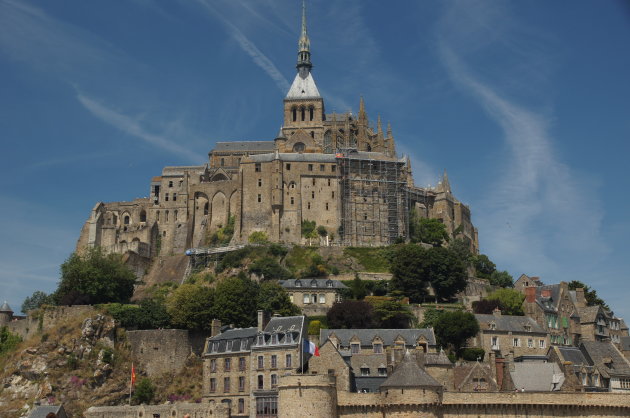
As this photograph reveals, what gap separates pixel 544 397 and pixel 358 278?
32896 millimetres

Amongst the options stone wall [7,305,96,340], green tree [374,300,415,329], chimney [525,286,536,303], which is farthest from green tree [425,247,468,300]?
stone wall [7,305,96,340]

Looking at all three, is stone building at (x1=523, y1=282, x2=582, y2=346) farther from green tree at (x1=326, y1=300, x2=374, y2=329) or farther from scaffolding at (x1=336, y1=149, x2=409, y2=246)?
scaffolding at (x1=336, y1=149, x2=409, y2=246)

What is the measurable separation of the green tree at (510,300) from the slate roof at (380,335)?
1506 cm

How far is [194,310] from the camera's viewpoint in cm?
7088

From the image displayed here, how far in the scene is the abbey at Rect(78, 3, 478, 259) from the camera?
3949 inches

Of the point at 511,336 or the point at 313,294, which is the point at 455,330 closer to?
the point at 511,336

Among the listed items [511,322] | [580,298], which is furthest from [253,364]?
[580,298]

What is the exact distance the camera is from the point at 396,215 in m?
101

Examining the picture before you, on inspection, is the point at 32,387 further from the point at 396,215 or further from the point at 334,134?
the point at 334,134

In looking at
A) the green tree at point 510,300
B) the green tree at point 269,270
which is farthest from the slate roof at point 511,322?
the green tree at point 269,270

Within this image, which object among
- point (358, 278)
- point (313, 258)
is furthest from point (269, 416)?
point (313, 258)

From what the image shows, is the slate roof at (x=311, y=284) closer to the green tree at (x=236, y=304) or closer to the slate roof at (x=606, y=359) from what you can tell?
the green tree at (x=236, y=304)

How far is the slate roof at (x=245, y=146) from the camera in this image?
115m

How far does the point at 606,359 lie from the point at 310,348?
26.9 metres
